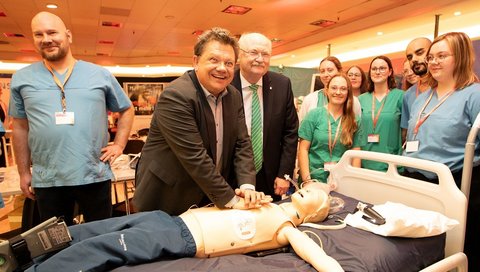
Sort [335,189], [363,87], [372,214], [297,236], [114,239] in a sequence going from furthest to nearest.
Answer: [363,87] < [335,189] < [372,214] < [297,236] < [114,239]

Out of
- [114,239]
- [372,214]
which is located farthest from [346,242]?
[114,239]

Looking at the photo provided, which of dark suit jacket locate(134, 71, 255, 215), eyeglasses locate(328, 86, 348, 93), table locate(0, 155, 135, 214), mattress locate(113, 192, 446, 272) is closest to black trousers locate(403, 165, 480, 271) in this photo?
mattress locate(113, 192, 446, 272)

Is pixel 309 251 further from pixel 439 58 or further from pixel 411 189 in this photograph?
pixel 439 58

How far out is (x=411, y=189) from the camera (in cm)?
185

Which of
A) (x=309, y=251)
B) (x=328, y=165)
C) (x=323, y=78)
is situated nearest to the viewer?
(x=309, y=251)

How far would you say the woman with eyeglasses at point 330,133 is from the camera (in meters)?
2.46

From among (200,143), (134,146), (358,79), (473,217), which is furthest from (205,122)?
(134,146)

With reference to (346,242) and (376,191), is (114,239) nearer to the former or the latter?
(346,242)

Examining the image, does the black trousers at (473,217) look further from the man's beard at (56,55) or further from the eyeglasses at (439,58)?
the man's beard at (56,55)

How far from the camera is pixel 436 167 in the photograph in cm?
167

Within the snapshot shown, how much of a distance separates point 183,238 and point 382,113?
2070mm

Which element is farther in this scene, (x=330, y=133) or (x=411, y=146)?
(x=330, y=133)

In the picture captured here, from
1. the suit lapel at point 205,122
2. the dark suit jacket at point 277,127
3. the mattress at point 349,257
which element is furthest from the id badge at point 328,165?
the suit lapel at point 205,122

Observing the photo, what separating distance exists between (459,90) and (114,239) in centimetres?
201
